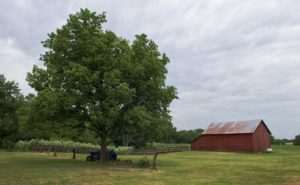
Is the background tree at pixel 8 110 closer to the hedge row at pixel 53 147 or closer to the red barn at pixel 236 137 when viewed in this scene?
the hedge row at pixel 53 147

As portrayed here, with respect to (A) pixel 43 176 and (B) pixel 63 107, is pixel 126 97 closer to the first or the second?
(B) pixel 63 107

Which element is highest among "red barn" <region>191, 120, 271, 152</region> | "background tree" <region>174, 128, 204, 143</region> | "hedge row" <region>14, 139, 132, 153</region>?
"background tree" <region>174, 128, 204, 143</region>

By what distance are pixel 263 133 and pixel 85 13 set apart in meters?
48.1

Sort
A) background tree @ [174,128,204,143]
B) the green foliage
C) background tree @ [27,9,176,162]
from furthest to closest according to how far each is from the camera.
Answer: background tree @ [174,128,204,143], the green foliage, background tree @ [27,9,176,162]

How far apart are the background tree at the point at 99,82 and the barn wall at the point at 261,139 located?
3704 cm

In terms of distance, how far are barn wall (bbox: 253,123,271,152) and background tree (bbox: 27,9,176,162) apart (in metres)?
37.0

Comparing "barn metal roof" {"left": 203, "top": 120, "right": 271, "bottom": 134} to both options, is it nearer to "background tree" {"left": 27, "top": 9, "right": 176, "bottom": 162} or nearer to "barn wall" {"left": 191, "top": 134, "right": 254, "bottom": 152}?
"barn wall" {"left": 191, "top": 134, "right": 254, "bottom": 152}

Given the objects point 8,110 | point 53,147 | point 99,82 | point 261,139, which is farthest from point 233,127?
point 99,82

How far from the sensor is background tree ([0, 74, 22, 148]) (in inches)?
2706

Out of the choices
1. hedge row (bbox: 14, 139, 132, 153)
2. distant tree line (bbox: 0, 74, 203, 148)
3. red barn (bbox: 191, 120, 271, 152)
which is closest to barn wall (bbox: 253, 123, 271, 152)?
red barn (bbox: 191, 120, 271, 152)

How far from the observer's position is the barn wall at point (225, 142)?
70.4 m

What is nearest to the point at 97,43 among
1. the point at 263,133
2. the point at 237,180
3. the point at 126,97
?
the point at 126,97

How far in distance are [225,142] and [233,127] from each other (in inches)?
131

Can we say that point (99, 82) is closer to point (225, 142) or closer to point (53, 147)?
point (53, 147)
